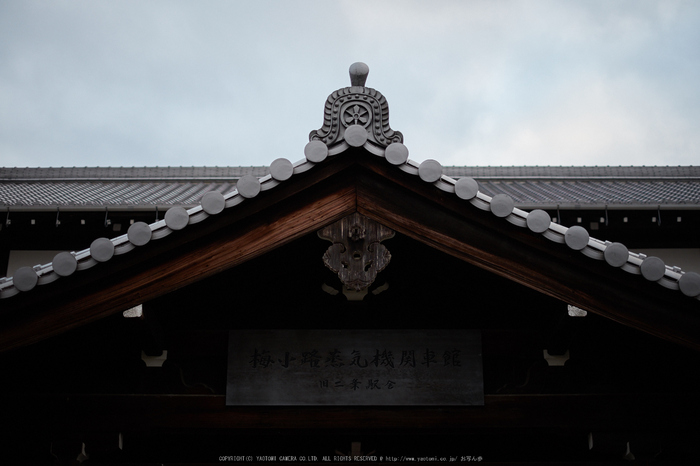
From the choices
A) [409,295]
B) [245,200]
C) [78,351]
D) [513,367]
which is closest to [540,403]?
[513,367]

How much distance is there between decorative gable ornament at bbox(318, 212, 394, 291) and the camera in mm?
4809

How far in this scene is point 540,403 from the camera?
5.58 m

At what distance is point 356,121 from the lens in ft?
16.1

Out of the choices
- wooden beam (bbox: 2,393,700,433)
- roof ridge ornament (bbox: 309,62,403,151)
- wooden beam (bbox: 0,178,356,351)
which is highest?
roof ridge ornament (bbox: 309,62,403,151)

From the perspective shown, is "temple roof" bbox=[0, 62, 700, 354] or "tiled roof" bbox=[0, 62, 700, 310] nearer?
"tiled roof" bbox=[0, 62, 700, 310]

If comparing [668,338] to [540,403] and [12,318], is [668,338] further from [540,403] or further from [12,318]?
[12,318]

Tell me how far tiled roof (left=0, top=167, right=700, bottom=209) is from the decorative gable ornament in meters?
5.65

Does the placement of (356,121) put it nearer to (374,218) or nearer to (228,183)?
(374,218)

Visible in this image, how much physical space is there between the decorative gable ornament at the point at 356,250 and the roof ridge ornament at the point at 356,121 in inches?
23.8

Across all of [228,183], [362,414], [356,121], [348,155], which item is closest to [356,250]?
[348,155]

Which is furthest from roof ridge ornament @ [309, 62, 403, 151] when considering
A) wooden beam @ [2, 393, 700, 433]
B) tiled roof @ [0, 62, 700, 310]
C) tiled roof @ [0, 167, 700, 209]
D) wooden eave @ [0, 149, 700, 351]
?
tiled roof @ [0, 167, 700, 209]

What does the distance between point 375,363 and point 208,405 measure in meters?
1.57

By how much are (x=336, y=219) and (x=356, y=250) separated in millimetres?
296

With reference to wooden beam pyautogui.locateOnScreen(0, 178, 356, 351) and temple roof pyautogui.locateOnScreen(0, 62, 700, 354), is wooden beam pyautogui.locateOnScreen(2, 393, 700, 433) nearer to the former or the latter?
temple roof pyautogui.locateOnScreen(0, 62, 700, 354)
